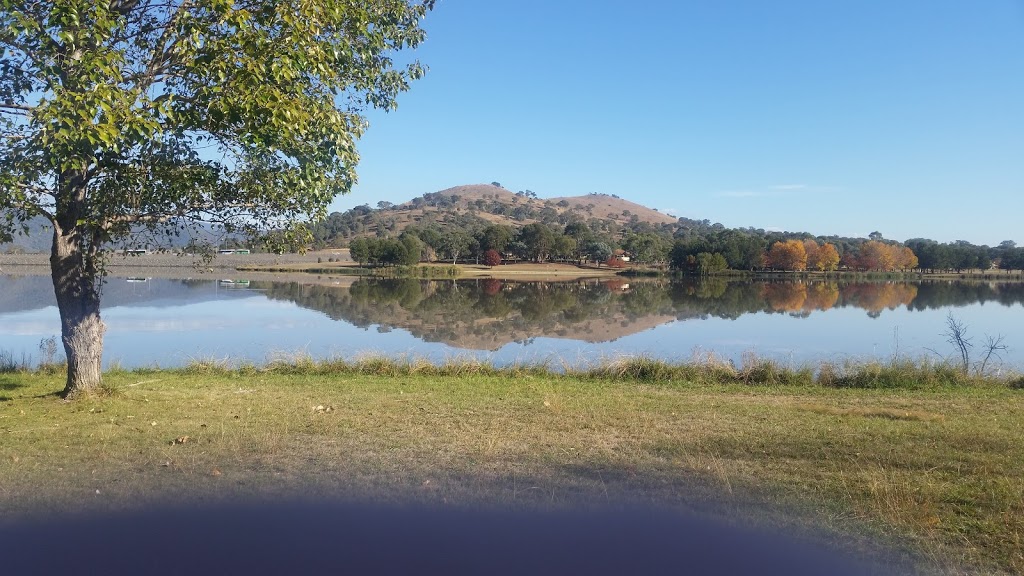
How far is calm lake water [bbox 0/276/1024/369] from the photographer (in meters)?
21.0

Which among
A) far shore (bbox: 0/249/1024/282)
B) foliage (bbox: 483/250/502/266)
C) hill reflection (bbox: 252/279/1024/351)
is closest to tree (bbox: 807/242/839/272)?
far shore (bbox: 0/249/1024/282)

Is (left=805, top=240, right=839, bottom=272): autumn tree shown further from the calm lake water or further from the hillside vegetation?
the calm lake water

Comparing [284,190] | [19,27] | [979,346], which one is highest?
[19,27]

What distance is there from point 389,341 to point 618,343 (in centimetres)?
782

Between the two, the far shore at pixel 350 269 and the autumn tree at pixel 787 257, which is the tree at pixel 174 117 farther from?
the autumn tree at pixel 787 257

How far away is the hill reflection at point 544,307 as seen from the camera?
1101 inches

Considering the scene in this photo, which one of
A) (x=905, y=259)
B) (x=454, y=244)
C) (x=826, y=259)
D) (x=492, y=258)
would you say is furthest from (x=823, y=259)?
(x=454, y=244)

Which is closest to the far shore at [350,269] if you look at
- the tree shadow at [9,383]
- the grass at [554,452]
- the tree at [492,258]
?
the tree at [492,258]

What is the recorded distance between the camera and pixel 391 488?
6199mm

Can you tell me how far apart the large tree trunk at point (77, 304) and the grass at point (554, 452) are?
1.29 ft

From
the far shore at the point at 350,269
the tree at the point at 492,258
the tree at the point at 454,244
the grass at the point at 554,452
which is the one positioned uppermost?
the tree at the point at 454,244

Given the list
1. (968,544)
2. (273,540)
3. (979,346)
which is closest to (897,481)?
(968,544)

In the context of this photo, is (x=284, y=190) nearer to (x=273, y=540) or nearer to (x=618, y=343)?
(x=273, y=540)

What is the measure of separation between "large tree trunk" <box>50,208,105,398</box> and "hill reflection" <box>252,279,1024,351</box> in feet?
45.9
